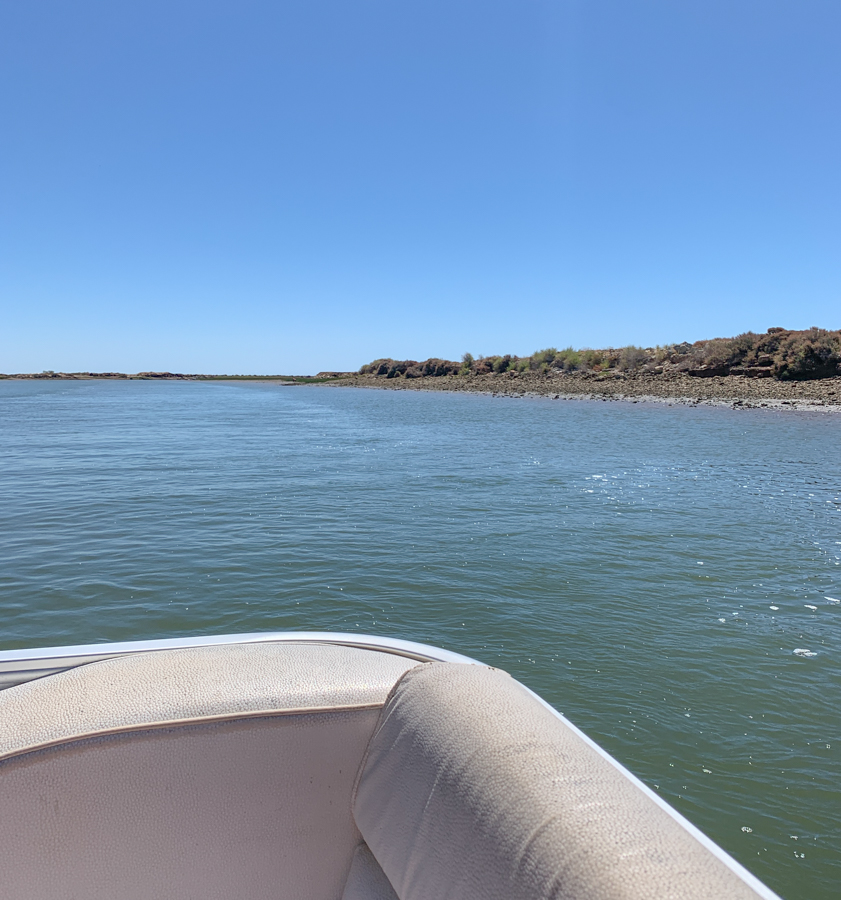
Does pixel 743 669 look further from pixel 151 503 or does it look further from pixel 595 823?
pixel 151 503

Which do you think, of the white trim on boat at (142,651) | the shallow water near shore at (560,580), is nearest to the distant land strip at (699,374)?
the shallow water near shore at (560,580)

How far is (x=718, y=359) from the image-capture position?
159 ft

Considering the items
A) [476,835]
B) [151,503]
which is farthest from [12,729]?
[151,503]

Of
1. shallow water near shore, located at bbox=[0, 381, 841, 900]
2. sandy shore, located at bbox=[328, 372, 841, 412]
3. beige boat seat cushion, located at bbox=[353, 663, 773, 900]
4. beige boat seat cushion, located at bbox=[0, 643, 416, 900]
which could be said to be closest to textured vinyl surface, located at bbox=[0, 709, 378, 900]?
beige boat seat cushion, located at bbox=[0, 643, 416, 900]

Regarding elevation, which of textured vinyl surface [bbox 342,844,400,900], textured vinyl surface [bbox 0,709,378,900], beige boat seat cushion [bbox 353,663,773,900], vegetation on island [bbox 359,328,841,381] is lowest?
textured vinyl surface [bbox 342,844,400,900]

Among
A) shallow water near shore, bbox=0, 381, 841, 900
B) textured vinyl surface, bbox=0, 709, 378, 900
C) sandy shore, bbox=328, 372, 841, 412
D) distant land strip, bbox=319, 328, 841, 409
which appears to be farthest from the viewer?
distant land strip, bbox=319, 328, 841, 409

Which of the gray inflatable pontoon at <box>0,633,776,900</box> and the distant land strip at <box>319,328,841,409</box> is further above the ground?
the distant land strip at <box>319,328,841,409</box>

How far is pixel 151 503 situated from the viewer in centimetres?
1151

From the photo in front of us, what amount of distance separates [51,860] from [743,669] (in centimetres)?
500

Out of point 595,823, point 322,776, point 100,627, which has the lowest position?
point 100,627

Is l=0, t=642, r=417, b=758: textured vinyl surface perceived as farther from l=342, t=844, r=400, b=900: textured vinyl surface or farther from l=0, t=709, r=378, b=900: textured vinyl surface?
l=342, t=844, r=400, b=900: textured vinyl surface

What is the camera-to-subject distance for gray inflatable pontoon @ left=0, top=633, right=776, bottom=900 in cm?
144

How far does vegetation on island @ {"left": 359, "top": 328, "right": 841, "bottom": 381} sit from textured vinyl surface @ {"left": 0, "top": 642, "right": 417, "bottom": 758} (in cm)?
4515

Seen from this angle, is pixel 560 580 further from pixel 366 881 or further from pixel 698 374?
pixel 698 374
